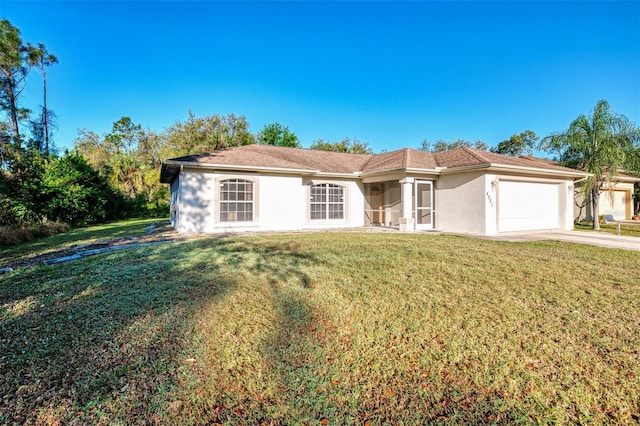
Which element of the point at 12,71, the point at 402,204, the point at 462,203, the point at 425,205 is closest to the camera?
the point at 462,203

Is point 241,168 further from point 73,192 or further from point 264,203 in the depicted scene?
point 73,192

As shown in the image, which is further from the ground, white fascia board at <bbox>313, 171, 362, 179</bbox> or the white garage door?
white fascia board at <bbox>313, 171, 362, 179</bbox>

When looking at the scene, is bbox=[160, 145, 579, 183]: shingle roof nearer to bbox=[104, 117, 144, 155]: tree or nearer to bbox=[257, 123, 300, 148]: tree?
bbox=[257, 123, 300, 148]: tree

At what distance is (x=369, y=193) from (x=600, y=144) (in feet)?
39.8

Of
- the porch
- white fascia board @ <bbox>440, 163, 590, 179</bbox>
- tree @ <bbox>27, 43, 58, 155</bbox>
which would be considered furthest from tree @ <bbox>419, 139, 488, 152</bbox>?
tree @ <bbox>27, 43, 58, 155</bbox>

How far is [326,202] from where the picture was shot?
1595 cm

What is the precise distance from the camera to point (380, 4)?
1390 cm

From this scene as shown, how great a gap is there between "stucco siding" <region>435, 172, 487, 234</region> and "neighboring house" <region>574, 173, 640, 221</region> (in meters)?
12.0

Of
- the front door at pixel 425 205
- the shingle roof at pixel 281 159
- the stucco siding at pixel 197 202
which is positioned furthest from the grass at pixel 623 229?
the stucco siding at pixel 197 202

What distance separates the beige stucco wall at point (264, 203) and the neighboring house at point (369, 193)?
0.04 metres

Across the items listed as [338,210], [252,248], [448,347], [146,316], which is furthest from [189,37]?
[448,347]

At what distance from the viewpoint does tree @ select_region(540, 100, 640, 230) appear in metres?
15.5

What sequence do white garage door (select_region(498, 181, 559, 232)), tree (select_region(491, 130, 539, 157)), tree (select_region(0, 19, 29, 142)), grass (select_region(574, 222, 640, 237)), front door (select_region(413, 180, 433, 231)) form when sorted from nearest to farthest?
white garage door (select_region(498, 181, 559, 232)) → grass (select_region(574, 222, 640, 237)) → front door (select_region(413, 180, 433, 231)) → tree (select_region(0, 19, 29, 142)) → tree (select_region(491, 130, 539, 157))

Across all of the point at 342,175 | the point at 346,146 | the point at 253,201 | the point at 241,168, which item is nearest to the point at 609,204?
the point at 342,175
